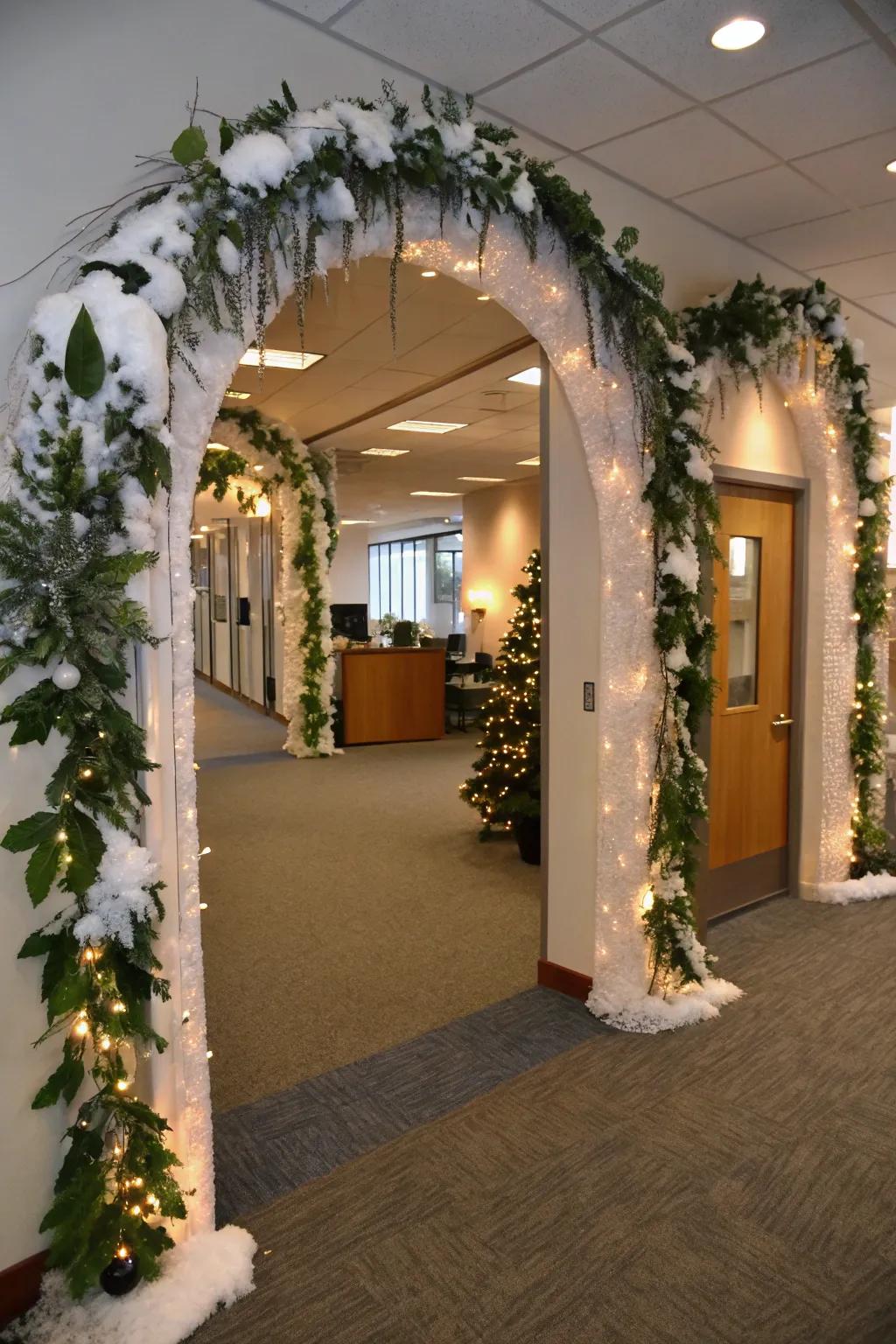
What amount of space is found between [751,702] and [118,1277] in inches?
155

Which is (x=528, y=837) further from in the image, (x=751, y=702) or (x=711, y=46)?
(x=711, y=46)

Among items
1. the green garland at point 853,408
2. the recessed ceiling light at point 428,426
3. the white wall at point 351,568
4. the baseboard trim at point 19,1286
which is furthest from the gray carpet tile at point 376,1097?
the white wall at point 351,568

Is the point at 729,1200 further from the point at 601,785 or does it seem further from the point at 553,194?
the point at 553,194

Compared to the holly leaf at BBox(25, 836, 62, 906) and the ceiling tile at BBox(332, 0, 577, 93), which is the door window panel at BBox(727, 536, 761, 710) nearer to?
the ceiling tile at BBox(332, 0, 577, 93)

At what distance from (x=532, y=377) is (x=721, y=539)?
2386mm

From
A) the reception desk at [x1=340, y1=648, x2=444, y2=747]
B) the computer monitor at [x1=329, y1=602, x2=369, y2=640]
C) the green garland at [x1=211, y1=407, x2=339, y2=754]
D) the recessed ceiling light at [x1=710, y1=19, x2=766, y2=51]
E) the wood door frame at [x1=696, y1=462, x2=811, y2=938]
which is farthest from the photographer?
the computer monitor at [x1=329, y1=602, x2=369, y2=640]

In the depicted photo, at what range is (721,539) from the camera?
4680 mm

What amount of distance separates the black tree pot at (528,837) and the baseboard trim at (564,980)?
1.83 meters

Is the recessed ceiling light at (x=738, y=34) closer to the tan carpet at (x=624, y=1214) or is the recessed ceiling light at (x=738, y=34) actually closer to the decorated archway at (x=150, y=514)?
the decorated archway at (x=150, y=514)

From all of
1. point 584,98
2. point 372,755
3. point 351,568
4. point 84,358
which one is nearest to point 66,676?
point 84,358

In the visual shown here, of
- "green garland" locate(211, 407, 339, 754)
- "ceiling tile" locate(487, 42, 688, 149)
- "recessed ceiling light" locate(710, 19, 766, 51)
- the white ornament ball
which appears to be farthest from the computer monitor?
the white ornament ball

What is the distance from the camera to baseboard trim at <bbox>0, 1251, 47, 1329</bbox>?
2209mm

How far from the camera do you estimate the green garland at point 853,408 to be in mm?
4059

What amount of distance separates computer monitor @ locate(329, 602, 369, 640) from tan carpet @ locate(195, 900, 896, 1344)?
8954mm
